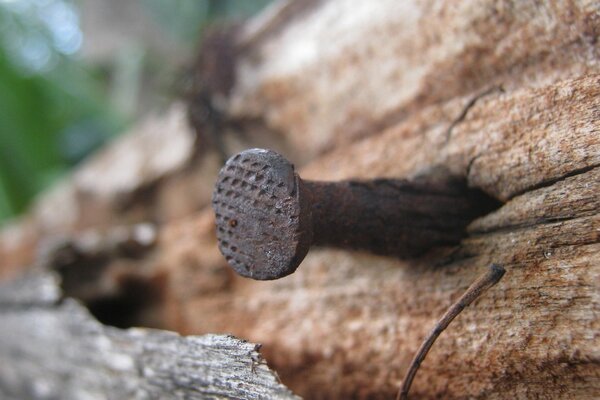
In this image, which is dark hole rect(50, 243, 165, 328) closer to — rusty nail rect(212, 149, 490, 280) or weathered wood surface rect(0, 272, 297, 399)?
weathered wood surface rect(0, 272, 297, 399)

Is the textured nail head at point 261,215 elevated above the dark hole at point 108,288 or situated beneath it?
situated beneath

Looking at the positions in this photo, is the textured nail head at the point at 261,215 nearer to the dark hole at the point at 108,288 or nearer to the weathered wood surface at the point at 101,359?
the weathered wood surface at the point at 101,359

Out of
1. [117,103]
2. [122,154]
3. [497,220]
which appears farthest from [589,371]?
[117,103]

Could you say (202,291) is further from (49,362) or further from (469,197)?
(469,197)

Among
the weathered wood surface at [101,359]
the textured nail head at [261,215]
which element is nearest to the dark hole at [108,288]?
the weathered wood surface at [101,359]

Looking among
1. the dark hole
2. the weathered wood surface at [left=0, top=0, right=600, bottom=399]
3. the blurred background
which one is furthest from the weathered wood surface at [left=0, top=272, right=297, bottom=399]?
the blurred background

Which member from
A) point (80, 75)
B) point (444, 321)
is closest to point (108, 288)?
point (444, 321)
